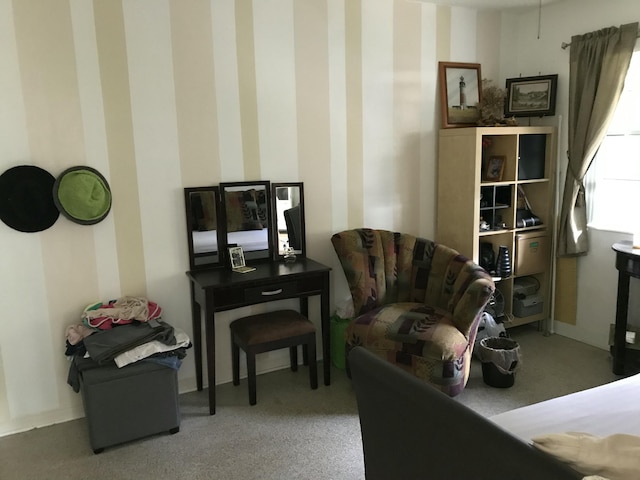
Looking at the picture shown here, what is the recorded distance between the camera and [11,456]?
2637 millimetres

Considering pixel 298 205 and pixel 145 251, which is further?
pixel 298 205

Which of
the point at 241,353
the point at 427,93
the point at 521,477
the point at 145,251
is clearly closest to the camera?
the point at 521,477

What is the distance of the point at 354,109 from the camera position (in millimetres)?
3623

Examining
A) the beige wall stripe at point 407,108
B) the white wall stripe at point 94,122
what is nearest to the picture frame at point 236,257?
the white wall stripe at point 94,122

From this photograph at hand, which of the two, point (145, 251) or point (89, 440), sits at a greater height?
point (145, 251)

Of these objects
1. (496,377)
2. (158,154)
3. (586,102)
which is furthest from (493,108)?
(158,154)

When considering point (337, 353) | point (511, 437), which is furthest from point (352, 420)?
point (511, 437)

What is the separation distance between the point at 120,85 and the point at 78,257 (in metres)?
0.98

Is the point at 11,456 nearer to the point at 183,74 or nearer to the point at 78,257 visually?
the point at 78,257

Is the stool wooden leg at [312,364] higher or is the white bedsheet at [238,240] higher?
the white bedsheet at [238,240]

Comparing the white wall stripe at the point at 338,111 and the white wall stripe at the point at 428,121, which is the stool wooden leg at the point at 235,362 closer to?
the white wall stripe at the point at 338,111

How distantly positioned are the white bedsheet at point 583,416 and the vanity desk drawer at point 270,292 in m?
1.62

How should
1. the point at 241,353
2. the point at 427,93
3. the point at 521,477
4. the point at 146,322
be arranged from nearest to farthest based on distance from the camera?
the point at 521,477 → the point at 146,322 → the point at 241,353 → the point at 427,93

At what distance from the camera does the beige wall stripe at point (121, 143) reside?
2848 millimetres
